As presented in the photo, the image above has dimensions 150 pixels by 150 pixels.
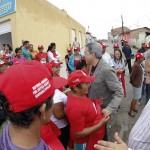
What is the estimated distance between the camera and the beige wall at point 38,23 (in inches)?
462

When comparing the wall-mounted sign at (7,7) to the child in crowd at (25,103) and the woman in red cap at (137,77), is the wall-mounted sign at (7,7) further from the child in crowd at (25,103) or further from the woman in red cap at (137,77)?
the child in crowd at (25,103)

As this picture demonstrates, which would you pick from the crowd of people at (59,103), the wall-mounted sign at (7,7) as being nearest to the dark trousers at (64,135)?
the crowd of people at (59,103)

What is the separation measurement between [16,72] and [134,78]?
493cm

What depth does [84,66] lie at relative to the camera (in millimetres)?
4680

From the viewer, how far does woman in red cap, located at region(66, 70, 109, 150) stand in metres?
2.62

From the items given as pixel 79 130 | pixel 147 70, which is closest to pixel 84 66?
pixel 79 130

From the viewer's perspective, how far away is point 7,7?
11.6 meters

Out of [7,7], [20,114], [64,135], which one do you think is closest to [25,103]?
[20,114]

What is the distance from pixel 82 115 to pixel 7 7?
10278 millimetres

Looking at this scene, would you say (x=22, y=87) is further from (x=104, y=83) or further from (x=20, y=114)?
(x=104, y=83)

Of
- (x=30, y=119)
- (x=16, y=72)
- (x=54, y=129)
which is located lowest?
(x=54, y=129)

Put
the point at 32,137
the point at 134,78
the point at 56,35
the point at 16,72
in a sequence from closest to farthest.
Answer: the point at 16,72
the point at 32,137
the point at 134,78
the point at 56,35

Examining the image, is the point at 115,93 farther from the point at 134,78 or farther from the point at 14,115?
the point at 134,78

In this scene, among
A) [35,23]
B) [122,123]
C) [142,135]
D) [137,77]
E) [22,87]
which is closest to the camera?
[22,87]
